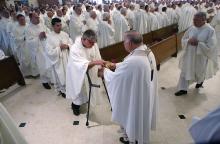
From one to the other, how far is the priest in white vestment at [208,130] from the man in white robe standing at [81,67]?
285 centimetres

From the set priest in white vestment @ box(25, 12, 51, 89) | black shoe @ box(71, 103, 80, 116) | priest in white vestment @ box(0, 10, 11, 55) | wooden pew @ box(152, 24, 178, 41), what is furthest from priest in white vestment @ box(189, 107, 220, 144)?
priest in white vestment @ box(0, 10, 11, 55)

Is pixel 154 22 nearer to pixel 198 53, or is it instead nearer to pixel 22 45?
pixel 22 45

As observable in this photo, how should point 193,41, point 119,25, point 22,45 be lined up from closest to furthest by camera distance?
point 193,41
point 22,45
point 119,25

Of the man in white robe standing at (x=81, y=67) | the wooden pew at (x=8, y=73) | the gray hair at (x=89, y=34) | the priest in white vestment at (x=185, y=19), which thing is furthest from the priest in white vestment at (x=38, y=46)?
the priest in white vestment at (x=185, y=19)

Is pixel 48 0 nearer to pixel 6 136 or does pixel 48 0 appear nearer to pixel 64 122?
pixel 64 122

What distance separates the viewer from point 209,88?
232 inches

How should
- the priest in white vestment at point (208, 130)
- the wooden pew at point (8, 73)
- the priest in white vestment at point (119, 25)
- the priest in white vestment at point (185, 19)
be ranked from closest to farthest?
the priest in white vestment at point (208, 130) → the wooden pew at point (8, 73) → the priest in white vestment at point (119, 25) → the priest in white vestment at point (185, 19)

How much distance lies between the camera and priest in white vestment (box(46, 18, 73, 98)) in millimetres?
5262

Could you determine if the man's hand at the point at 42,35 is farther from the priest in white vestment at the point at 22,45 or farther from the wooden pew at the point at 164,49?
the wooden pew at the point at 164,49

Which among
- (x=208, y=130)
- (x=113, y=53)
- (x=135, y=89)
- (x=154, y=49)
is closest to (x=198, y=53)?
(x=154, y=49)

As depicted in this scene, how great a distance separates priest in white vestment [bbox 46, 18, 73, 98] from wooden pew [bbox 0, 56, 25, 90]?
4.25 feet

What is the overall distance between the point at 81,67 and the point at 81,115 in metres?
1.21

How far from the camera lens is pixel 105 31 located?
29.5 ft

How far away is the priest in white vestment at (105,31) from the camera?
29.2ft
